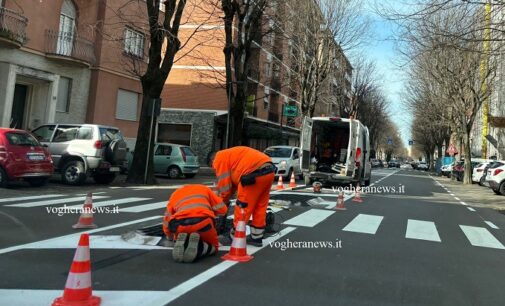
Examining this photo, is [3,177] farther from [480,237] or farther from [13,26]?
[480,237]

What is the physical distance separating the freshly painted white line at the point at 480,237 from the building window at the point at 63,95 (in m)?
18.1

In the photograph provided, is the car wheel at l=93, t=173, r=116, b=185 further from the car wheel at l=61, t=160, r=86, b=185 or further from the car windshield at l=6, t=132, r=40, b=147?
the car windshield at l=6, t=132, r=40, b=147

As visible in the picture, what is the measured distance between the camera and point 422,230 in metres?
9.80

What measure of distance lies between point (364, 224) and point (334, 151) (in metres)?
11.3

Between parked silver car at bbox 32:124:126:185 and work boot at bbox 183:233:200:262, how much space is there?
10.1 meters

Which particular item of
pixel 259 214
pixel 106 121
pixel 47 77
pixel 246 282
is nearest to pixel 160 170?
pixel 106 121

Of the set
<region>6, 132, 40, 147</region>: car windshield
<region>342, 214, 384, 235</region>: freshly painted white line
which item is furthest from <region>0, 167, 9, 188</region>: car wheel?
<region>342, 214, 384, 235</region>: freshly painted white line

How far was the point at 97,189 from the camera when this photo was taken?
14.7m

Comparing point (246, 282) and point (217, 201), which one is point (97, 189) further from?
point (246, 282)

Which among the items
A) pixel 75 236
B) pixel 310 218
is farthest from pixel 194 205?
pixel 310 218

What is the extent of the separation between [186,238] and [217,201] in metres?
0.68

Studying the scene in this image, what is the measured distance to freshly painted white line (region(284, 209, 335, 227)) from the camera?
31.6ft

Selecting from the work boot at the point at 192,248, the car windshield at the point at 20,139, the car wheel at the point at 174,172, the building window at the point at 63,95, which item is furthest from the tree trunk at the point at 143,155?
the work boot at the point at 192,248

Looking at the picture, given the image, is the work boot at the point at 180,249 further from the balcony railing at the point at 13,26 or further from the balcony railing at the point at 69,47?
the balcony railing at the point at 69,47
